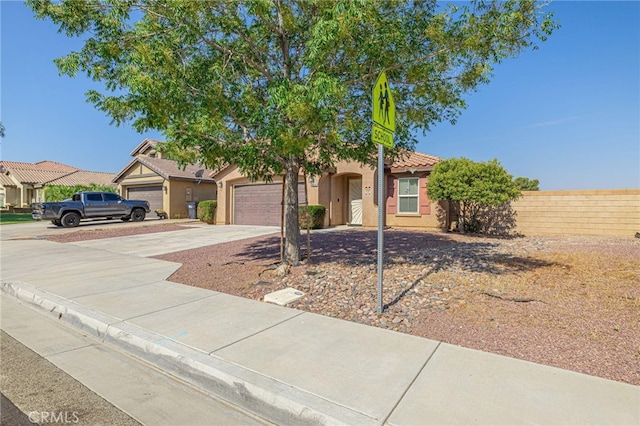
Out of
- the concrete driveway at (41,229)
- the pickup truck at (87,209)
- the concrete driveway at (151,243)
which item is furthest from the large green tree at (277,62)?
the pickup truck at (87,209)

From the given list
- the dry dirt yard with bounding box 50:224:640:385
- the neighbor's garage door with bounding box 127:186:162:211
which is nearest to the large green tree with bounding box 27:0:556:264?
the dry dirt yard with bounding box 50:224:640:385

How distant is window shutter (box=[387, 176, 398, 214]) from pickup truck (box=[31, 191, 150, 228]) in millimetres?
16310

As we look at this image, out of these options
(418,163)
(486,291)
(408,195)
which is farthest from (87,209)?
(486,291)

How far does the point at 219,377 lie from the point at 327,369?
3.37ft

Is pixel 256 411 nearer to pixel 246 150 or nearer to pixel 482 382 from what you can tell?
pixel 482 382

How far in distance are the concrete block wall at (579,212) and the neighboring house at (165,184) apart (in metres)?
19.1

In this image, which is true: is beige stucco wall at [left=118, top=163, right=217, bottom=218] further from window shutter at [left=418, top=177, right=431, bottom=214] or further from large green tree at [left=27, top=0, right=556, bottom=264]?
large green tree at [left=27, top=0, right=556, bottom=264]

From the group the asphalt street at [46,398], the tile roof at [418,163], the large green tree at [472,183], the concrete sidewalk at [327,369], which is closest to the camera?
the concrete sidewalk at [327,369]

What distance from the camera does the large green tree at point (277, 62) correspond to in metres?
5.29

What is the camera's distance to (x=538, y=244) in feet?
34.0

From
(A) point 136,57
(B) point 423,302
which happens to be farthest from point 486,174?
(A) point 136,57

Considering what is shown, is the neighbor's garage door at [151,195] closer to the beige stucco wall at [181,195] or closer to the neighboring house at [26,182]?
the beige stucco wall at [181,195]

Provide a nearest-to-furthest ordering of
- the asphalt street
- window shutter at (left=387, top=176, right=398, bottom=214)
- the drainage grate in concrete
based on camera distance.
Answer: the asphalt street
the drainage grate in concrete
window shutter at (left=387, top=176, right=398, bottom=214)

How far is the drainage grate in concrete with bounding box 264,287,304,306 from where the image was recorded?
541 cm
